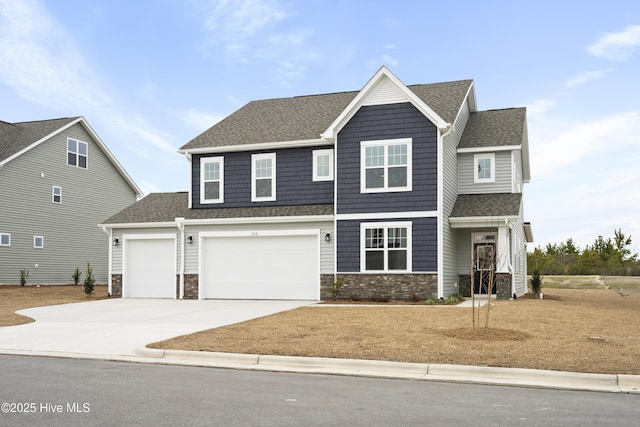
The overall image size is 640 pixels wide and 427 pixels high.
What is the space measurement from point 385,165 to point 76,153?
21.4 metres

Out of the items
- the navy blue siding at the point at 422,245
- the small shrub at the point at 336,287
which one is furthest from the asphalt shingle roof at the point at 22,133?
the navy blue siding at the point at 422,245

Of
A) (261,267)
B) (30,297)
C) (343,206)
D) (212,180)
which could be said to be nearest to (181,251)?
(212,180)

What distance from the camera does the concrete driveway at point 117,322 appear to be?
13.6 m

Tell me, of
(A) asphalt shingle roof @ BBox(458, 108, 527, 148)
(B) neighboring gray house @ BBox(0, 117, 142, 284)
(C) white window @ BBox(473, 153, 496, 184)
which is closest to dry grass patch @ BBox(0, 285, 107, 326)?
(B) neighboring gray house @ BBox(0, 117, 142, 284)

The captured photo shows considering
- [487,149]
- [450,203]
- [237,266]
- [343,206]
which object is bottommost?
[237,266]

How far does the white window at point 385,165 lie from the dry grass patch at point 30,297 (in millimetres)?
11489

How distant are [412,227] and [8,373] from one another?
47.9 ft

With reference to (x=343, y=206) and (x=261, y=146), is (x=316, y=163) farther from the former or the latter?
(x=343, y=206)

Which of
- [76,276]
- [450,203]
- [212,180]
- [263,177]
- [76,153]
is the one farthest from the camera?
[76,153]

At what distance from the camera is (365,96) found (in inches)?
912

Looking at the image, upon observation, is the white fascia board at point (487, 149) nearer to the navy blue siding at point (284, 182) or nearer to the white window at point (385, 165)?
the white window at point (385, 165)

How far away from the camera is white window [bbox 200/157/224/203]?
86.3 feet

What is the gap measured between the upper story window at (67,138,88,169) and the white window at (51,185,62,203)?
1.66 m

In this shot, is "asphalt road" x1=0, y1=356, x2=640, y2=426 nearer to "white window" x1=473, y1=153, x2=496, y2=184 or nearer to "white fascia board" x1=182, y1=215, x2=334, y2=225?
"white fascia board" x1=182, y1=215, x2=334, y2=225
